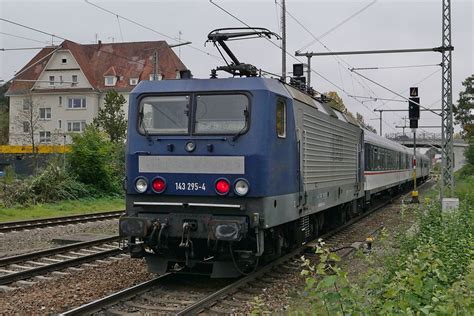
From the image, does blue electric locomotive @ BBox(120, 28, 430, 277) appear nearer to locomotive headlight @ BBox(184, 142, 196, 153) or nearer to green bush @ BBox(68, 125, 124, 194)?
locomotive headlight @ BBox(184, 142, 196, 153)

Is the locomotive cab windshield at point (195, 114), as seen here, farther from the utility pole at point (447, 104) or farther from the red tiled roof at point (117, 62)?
the red tiled roof at point (117, 62)

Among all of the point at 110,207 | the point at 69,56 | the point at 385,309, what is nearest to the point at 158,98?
the point at 385,309

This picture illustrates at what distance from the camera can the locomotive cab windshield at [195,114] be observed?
8.40 m

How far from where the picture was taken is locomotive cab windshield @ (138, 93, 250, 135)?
8.40 metres

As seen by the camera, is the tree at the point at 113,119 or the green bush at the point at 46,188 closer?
the green bush at the point at 46,188

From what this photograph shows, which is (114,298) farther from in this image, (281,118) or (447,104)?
(447,104)

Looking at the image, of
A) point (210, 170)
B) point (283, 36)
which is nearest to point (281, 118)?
point (210, 170)

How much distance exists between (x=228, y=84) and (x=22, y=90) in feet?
181

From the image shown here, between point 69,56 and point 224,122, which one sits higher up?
→ point 69,56

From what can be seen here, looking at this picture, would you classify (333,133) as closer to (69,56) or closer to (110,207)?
(110,207)

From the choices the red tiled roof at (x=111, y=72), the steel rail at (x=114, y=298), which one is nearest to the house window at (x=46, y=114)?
the red tiled roof at (x=111, y=72)

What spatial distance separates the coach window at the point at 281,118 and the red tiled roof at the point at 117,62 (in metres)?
50.5

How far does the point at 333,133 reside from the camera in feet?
42.1

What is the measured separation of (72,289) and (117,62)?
56.0 metres
